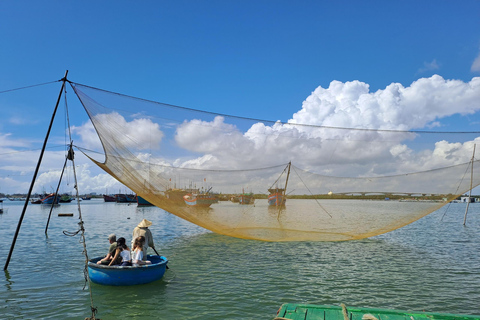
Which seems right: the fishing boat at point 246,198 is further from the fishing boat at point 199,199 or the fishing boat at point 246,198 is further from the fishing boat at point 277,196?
the fishing boat at point 199,199

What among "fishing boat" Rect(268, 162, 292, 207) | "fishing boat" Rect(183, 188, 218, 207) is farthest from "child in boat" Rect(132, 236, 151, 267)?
"fishing boat" Rect(268, 162, 292, 207)

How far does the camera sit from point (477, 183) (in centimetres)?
1148

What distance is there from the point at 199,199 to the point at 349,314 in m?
7.80

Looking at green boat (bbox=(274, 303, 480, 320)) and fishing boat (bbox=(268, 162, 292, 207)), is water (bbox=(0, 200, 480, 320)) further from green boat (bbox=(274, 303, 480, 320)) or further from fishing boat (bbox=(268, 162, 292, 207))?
fishing boat (bbox=(268, 162, 292, 207))

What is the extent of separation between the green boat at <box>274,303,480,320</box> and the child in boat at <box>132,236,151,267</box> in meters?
5.42

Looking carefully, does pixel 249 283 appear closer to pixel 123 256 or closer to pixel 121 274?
pixel 121 274

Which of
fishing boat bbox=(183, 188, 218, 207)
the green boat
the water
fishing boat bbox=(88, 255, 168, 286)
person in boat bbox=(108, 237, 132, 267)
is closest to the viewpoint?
the green boat

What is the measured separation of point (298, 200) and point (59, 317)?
31.7 ft

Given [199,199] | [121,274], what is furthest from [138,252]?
[199,199]

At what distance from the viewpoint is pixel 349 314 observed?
17.6ft

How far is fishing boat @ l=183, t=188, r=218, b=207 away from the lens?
11.9 m

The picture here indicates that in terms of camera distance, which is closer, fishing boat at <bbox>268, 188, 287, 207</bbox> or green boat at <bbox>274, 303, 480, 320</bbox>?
green boat at <bbox>274, 303, 480, 320</bbox>

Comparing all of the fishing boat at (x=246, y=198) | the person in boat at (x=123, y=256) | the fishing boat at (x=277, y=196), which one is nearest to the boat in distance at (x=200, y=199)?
the fishing boat at (x=246, y=198)

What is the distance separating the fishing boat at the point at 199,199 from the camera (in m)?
11.9
